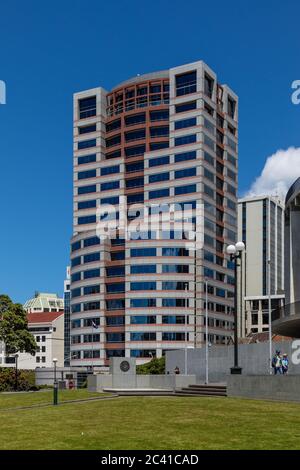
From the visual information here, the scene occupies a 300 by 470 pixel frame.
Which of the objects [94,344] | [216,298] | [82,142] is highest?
[82,142]

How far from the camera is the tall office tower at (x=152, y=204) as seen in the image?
A: 116m

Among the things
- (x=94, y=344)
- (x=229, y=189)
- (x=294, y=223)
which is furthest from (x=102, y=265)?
(x=294, y=223)

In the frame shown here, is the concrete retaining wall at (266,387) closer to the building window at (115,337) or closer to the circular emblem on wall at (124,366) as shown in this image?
the circular emblem on wall at (124,366)

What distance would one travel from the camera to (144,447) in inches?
620

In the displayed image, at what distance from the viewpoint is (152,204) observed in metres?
122

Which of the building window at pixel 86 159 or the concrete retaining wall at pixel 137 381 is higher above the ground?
the building window at pixel 86 159

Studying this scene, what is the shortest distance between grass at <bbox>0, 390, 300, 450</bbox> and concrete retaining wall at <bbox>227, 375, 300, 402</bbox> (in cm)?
196

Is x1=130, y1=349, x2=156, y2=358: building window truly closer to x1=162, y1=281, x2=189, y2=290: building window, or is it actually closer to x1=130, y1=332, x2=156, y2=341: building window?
x1=130, y1=332, x2=156, y2=341: building window

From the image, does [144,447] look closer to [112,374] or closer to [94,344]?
[112,374]

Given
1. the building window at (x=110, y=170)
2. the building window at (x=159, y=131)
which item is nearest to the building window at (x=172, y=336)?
the building window at (x=110, y=170)

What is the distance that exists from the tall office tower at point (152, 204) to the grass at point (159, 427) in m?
81.7

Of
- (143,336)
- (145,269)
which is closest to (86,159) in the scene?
(145,269)

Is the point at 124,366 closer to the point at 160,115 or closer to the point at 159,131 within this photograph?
the point at 159,131

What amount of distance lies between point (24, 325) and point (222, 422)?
262ft
